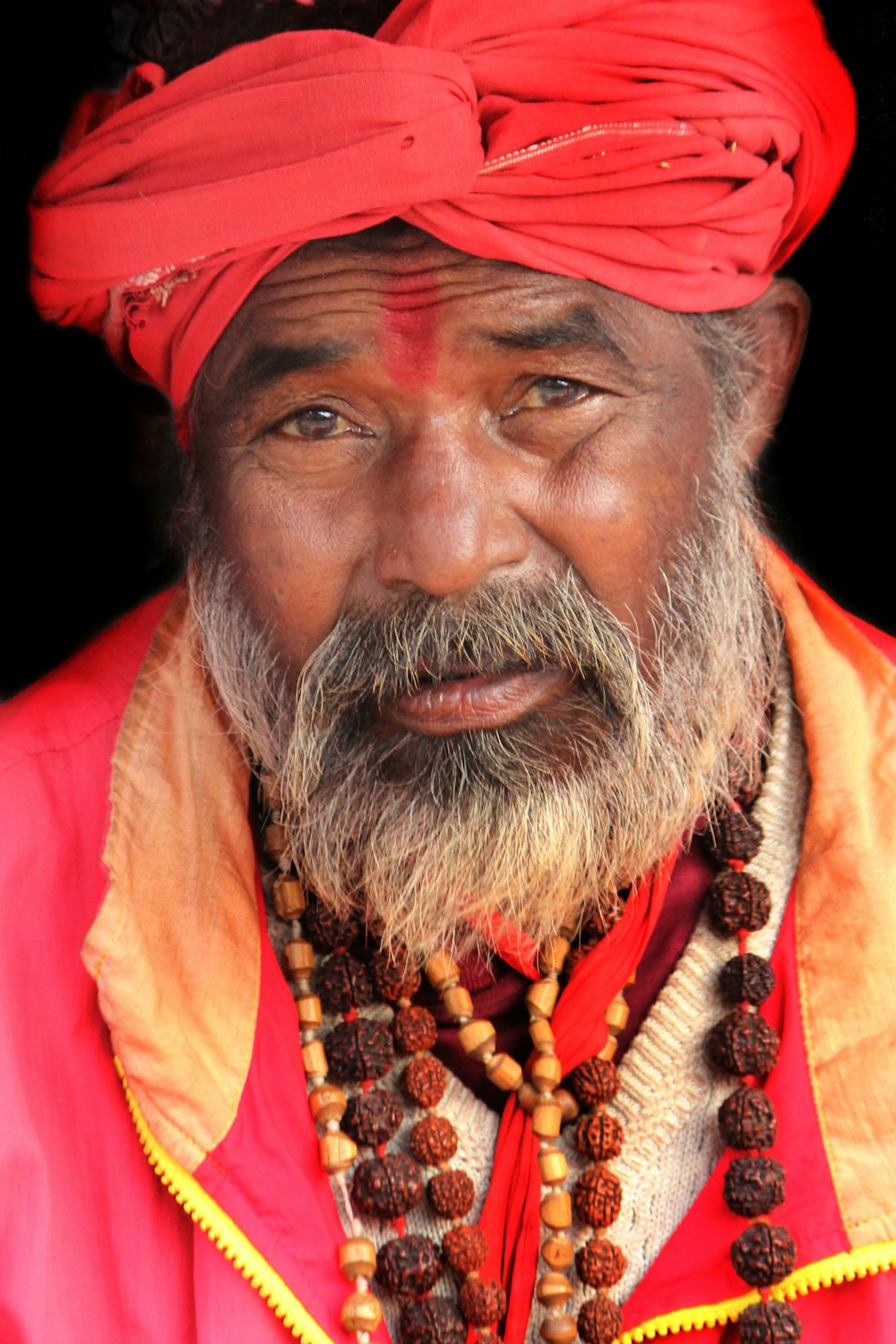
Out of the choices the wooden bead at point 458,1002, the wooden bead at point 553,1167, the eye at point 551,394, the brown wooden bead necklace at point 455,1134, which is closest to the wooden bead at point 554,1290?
the brown wooden bead necklace at point 455,1134

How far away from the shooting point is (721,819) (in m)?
1.92

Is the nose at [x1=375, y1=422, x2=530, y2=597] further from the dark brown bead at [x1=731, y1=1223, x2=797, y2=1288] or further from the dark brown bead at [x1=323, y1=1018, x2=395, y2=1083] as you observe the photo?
the dark brown bead at [x1=731, y1=1223, x2=797, y2=1288]

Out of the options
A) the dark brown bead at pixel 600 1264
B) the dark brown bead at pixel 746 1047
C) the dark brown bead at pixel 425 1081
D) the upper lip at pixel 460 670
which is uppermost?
the upper lip at pixel 460 670

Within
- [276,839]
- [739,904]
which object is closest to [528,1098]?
[739,904]

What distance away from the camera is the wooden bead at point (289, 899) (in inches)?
75.4

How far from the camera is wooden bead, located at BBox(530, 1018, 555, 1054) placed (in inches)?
71.4

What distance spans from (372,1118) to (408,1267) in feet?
0.56

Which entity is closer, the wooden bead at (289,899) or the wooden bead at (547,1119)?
the wooden bead at (547,1119)

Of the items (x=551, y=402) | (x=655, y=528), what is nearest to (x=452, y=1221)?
(x=655, y=528)

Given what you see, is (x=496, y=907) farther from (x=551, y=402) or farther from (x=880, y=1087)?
(x=551, y=402)

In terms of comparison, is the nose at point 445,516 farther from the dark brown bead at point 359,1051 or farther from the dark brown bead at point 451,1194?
the dark brown bead at point 451,1194

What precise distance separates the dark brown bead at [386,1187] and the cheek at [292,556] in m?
0.62

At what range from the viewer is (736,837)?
1.88 meters

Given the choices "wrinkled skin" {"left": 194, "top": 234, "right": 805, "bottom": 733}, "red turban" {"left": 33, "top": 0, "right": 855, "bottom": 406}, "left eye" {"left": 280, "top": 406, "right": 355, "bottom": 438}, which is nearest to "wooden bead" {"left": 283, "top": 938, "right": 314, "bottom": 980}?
"wrinkled skin" {"left": 194, "top": 234, "right": 805, "bottom": 733}
